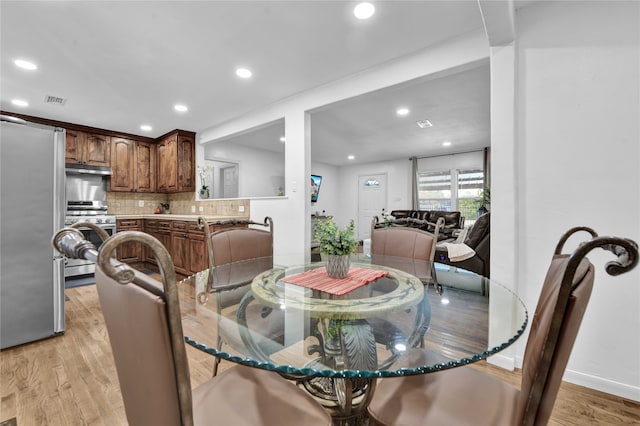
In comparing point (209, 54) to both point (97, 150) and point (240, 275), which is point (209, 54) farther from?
point (97, 150)

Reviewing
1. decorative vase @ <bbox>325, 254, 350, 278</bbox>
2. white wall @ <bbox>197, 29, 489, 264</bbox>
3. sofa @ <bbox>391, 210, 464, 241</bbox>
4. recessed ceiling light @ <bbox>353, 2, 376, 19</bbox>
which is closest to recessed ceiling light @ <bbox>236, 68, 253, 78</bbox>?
white wall @ <bbox>197, 29, 489, 264</bbox>

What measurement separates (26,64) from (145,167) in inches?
107

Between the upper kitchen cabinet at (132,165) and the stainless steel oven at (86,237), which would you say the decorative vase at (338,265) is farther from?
the upper kitchen cabinet at (132,165)

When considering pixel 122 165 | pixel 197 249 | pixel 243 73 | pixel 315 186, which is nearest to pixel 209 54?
pixel 243 73

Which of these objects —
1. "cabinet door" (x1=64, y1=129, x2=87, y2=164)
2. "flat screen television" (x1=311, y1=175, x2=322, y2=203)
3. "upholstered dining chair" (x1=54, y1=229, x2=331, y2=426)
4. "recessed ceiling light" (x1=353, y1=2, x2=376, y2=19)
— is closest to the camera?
"upholstered dining chair" (x1=54, y1=229, x2=331, y2=426)

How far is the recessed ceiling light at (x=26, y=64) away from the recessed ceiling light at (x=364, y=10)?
2917 mm

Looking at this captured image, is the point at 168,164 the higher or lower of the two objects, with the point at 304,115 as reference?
lower

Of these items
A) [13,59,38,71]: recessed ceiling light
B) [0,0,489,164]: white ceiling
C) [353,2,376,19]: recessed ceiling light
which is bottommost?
[13,59,38,71]: recessed ceiling light

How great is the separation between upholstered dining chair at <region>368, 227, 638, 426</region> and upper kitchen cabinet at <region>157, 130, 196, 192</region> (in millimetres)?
4774

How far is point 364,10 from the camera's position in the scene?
1.94 metres

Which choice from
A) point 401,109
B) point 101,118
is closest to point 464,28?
point 401,109

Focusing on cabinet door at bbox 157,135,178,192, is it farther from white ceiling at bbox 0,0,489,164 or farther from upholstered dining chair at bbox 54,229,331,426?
upholstered dining chair at bbox 54,229,331,426

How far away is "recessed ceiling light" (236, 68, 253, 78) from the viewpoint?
110 inches

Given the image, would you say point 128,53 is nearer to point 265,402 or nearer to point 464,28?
point 464,28
